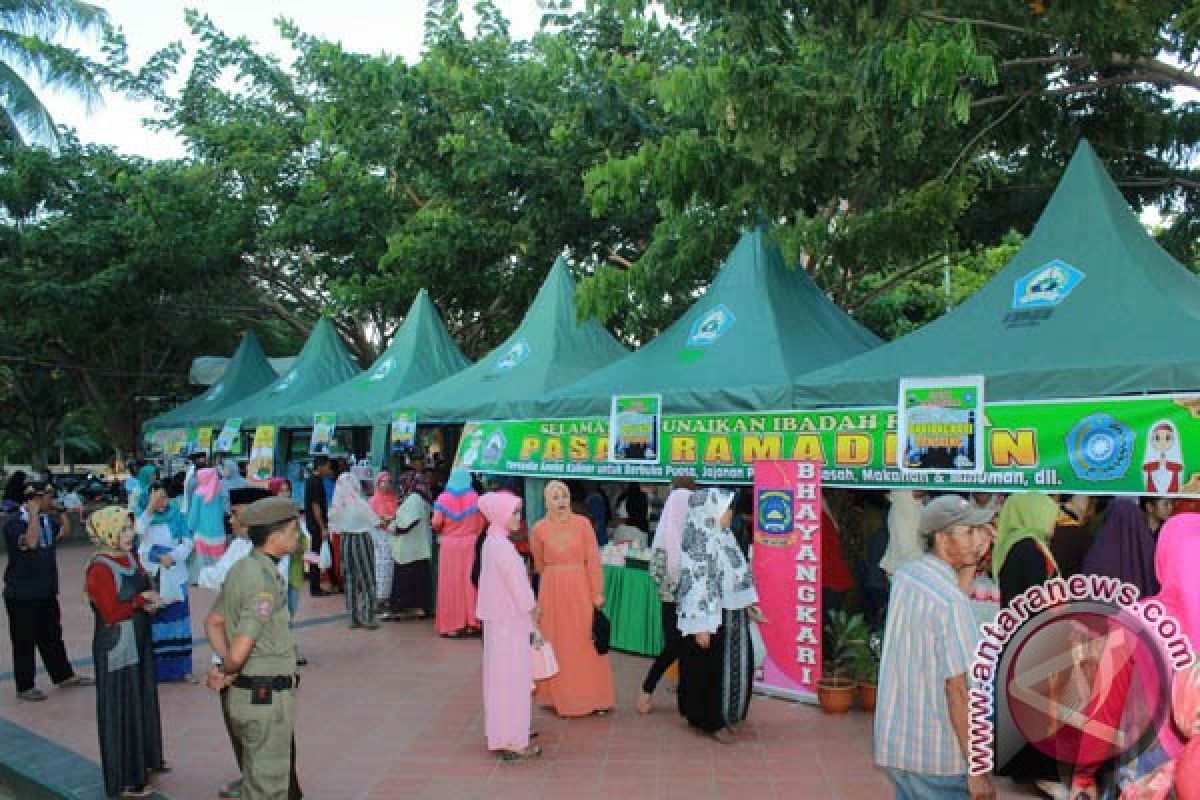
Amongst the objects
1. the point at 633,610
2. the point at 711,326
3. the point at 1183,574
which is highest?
the point at 711,326

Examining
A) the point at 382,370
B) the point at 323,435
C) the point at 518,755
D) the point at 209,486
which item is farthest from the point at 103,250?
the point at 518,755

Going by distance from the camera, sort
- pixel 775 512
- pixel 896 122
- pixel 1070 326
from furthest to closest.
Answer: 1. pixel 896 122
2. pixel 775 512
3. pixel 1070 326

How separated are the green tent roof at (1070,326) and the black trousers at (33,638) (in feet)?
19.8

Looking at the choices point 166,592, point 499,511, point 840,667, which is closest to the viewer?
point 499,511

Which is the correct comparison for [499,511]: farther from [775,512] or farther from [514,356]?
[514,356]

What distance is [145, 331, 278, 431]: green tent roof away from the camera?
61.0 feet

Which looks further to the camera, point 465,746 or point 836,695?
point 836,695

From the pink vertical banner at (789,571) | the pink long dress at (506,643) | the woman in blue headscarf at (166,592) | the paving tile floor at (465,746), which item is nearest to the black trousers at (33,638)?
the paving tile floor at (465,746)

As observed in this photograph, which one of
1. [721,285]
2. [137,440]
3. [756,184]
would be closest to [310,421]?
[721,285]

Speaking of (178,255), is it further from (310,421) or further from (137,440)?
(137,440)

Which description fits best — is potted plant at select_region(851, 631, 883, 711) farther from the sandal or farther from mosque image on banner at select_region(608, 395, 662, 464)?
the sandal

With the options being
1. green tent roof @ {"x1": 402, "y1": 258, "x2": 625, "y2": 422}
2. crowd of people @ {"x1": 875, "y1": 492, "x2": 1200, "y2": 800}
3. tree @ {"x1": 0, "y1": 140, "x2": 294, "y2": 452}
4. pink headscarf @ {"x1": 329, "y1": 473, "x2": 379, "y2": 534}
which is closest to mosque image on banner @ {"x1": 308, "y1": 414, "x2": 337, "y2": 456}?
green tent roof @ {"x1": 402, "y1": 258, "x2": 625, "y2": 422}

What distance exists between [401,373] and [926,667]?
37.3 ft

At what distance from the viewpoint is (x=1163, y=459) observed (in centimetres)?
515
